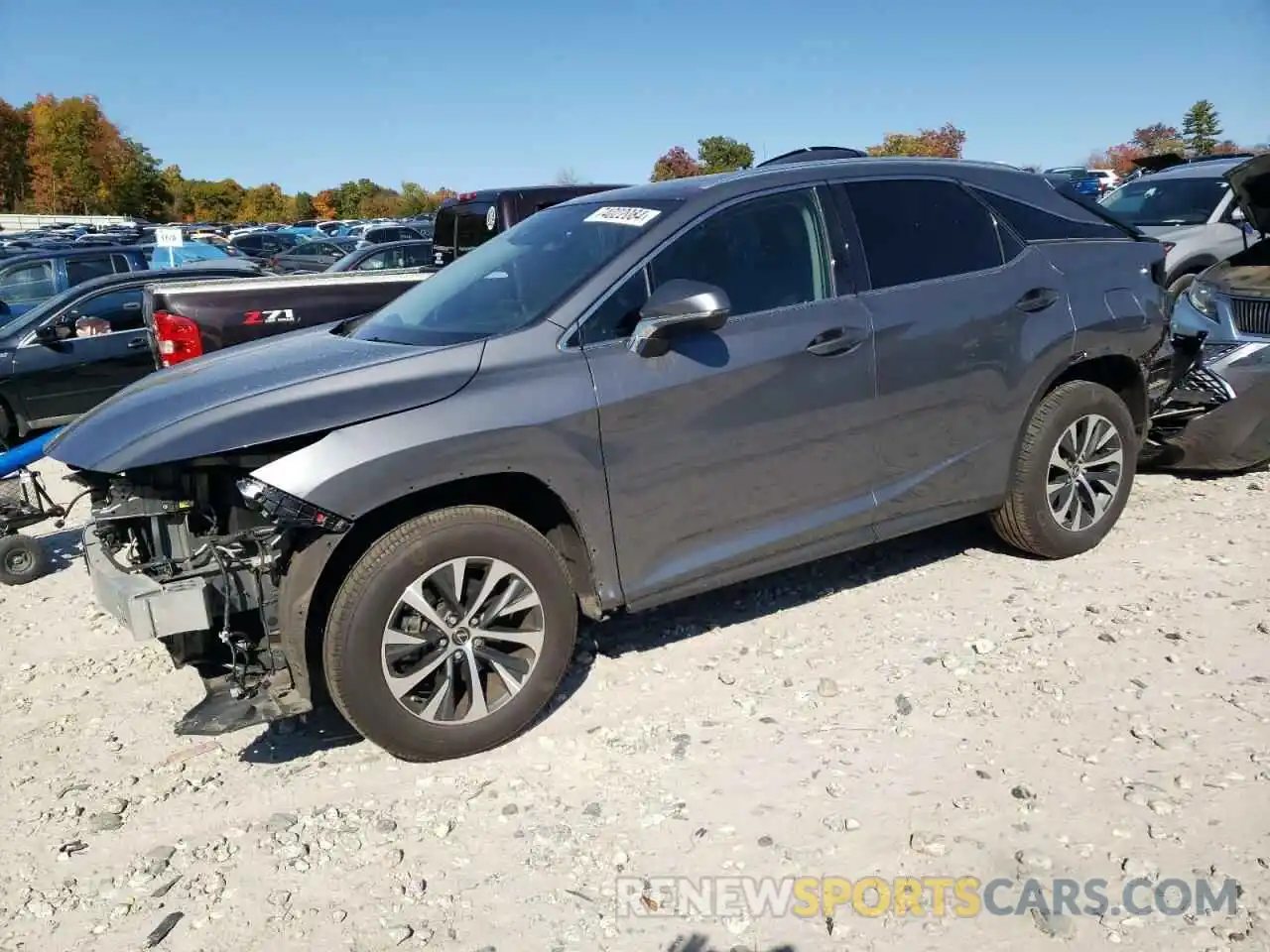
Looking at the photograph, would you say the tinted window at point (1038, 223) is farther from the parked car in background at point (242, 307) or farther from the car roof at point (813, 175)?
the parked car in background at point (242, 307)

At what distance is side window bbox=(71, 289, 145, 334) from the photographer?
9477 mm

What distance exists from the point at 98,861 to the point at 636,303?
252 cm

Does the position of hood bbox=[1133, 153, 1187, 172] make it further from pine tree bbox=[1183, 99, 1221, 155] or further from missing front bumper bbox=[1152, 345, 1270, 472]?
pine tree bbox=[1183, 99, 1221, 155]

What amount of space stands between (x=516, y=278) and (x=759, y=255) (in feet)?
3.19

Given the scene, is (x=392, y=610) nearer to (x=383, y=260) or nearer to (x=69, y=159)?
(x=383, y=260)

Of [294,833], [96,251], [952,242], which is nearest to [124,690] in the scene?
[294,833]

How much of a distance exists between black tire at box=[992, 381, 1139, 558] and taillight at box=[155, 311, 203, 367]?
5167 mm

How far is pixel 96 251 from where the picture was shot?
12906mm

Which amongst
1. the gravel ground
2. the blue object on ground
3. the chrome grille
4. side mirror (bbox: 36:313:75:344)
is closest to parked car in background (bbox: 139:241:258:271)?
side mirror (bbox: 36:313:75:344)

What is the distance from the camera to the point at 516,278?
3955mm

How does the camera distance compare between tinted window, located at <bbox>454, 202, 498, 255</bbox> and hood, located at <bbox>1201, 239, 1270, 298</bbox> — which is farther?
tinted window, located at <bbox>454, 202, 498, 255</bbox>

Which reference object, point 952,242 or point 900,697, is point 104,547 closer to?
point 900,697

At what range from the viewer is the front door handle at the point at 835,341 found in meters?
3.83

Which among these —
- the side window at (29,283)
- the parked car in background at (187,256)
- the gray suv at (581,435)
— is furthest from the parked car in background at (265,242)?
the gray suv at (581,435)
